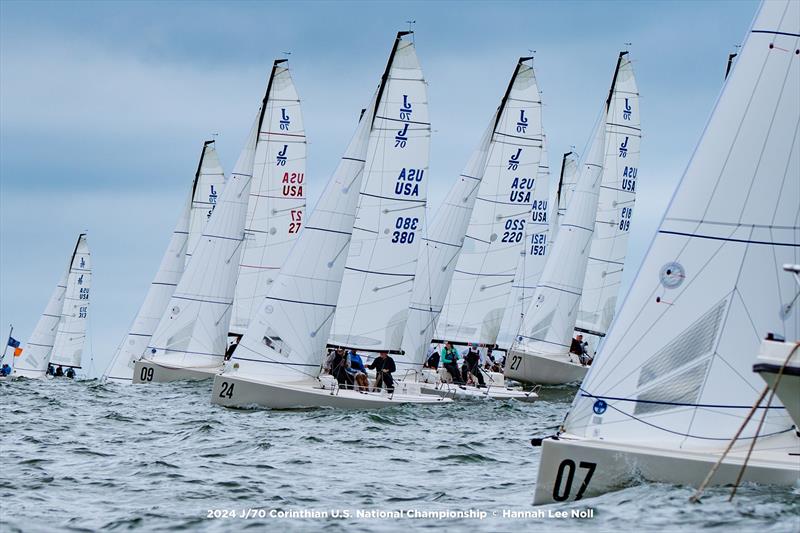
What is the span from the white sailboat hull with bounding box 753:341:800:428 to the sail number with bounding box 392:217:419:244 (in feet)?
55.7

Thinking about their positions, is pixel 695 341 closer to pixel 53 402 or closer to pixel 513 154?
pixel 53 402

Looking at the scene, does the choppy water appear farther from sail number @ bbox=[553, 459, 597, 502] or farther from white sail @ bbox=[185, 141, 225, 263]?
white sail @ bbox=[185, 141, 225, 263]

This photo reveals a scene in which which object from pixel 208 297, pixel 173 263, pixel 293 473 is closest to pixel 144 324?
pixel 173 263

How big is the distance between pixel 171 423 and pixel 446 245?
1423 cm

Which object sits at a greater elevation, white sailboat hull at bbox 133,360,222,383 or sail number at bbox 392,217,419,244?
sail number at bbox 392,217,419,244

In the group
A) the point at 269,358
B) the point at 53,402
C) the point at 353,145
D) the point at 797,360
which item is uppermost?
the point at 353,145

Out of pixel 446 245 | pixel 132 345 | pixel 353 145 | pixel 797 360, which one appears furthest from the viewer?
pixel 132 345

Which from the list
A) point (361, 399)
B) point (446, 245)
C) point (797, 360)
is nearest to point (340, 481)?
point (797, 360)

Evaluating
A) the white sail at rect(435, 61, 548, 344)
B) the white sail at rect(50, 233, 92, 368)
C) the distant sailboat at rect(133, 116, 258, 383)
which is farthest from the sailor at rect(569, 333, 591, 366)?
the white sail at rect(50, 233, 92, 368)

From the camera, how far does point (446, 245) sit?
114 feet

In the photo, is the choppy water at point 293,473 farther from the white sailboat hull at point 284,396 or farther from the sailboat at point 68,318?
the sailboat at point 68,318

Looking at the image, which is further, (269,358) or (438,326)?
(438,326)

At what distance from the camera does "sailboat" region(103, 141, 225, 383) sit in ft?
137

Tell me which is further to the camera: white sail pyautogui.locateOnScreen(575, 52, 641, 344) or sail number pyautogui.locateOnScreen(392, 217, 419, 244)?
white sail pyautogui.locateOnScreen(575, 52, 641, 344)
